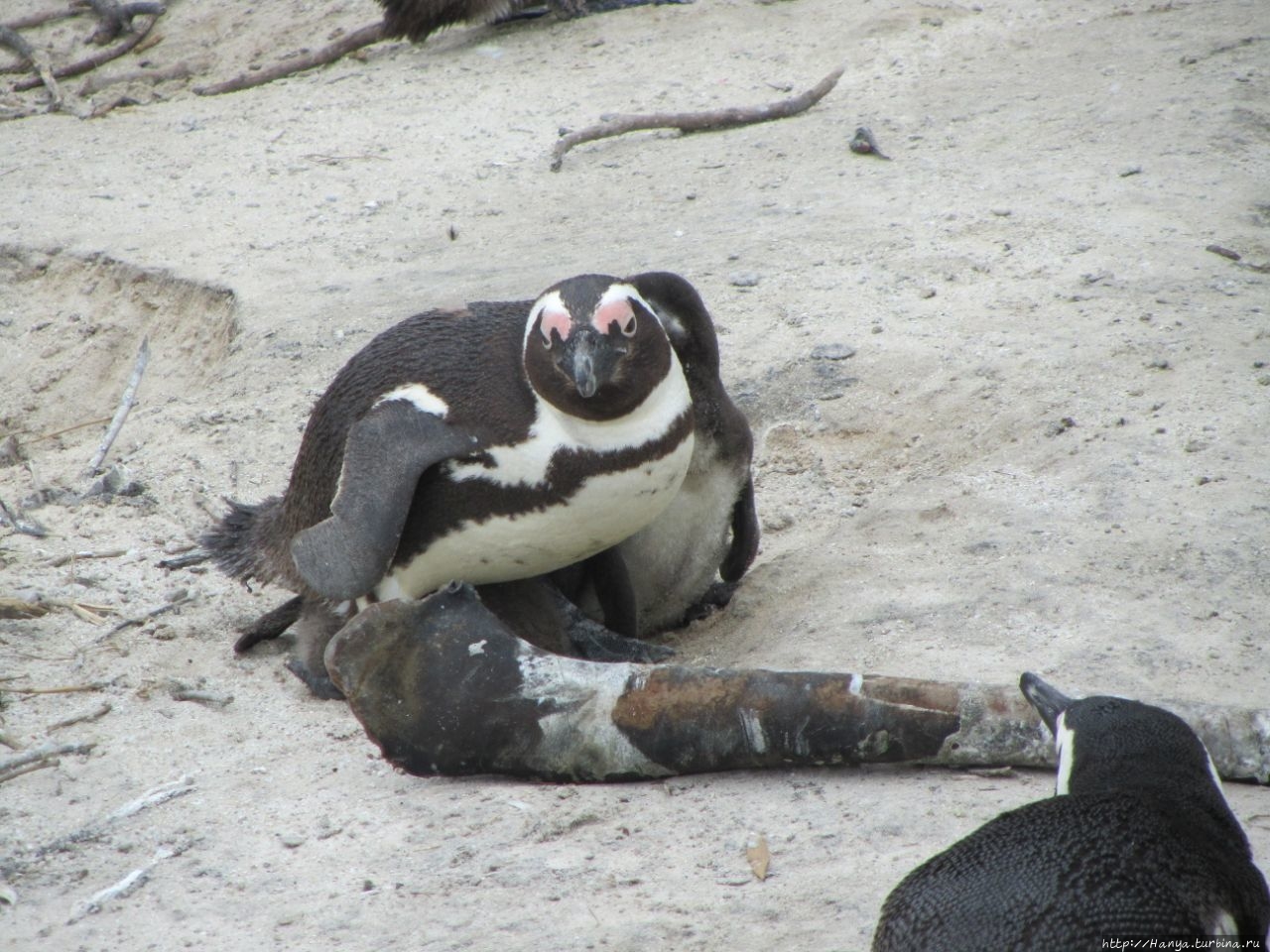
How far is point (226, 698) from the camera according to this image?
140 inches

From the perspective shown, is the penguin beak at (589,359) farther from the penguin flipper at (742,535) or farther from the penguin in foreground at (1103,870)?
the penguin in foreground at (1103,870)

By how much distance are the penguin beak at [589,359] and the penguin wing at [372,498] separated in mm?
305

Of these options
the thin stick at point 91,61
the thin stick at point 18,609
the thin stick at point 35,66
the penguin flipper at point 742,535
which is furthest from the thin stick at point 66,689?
the thin stick at point 91,61

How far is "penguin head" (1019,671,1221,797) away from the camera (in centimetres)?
220

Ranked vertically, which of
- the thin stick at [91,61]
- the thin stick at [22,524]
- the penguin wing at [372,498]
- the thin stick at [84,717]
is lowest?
the thin stick at [84,717]

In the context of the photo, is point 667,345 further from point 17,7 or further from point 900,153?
point 17,7

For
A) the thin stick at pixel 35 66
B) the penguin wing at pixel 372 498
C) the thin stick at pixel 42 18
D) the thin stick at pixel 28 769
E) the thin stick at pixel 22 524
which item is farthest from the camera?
the thin stick at pixel 42 18

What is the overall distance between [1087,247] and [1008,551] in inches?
76.9

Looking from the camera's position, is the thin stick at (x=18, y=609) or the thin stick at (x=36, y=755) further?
the thin stick at (x=18, y=609)

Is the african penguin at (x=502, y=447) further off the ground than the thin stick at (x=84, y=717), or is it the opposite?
the african penguin at (x=502, y=447)

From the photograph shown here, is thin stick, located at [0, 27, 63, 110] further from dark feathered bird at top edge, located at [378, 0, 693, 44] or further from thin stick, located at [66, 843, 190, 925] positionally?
thin stick, located at [66, 843, 190, 925]

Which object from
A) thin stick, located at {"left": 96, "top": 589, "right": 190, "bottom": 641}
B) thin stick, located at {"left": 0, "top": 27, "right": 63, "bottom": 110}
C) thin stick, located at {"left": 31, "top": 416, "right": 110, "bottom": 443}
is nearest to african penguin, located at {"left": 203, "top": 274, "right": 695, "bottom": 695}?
thin stick, located at {"left": 96, "top": 589, "right": 190, "bottom": 641}

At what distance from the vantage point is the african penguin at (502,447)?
3258 mm

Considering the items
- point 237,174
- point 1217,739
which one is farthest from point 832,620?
point 237,174
